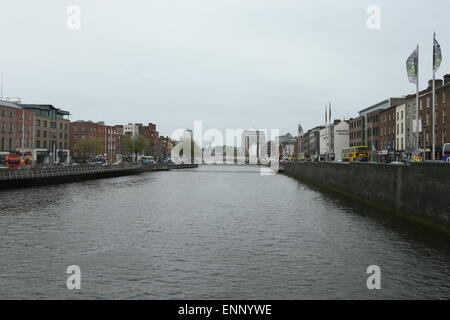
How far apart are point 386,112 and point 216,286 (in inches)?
3951

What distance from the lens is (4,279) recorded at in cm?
1488

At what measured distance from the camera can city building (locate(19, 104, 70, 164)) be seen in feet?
405

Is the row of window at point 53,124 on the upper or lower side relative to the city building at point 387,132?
upper

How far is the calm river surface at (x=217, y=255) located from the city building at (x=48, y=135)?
98128mm

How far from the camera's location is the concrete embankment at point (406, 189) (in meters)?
23.1

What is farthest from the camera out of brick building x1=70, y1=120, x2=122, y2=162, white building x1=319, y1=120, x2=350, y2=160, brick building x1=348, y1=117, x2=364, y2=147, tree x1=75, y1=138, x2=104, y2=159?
brick building x1=70, y1=120, x2=122, y2=162

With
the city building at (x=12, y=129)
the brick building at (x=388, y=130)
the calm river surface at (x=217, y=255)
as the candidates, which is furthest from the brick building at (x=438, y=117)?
the city building at (x=12, y=129)

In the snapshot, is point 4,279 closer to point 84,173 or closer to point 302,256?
point 302,256

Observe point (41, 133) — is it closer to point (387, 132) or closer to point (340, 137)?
point (387, 132)

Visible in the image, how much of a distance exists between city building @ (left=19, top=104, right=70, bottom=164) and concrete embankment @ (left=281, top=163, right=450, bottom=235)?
9792 cm

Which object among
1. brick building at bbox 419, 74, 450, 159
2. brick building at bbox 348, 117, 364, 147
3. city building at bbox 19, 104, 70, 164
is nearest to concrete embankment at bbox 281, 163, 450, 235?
brick building at bbox 419, 74, 450, 159

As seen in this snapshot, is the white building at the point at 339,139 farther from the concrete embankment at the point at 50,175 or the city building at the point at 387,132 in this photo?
the concrete embankment at the point at 50,175

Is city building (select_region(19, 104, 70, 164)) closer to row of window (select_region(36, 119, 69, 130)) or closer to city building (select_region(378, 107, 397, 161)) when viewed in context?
row of window (select_region(36, 119, 69, 130))

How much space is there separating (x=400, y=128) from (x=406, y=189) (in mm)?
71978
